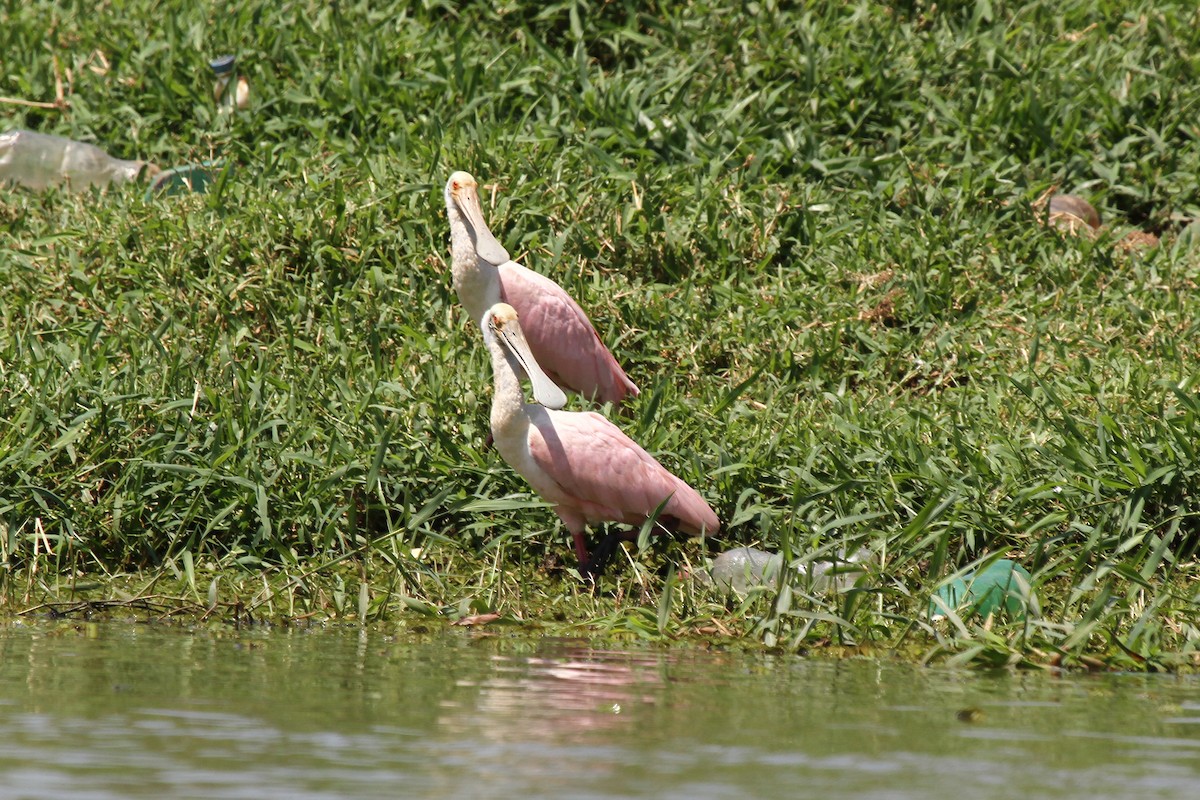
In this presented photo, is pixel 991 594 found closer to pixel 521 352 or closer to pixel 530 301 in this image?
pixel 521 352

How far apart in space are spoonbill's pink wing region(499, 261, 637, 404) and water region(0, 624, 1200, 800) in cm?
197

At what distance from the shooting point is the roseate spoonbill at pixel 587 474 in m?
5.47

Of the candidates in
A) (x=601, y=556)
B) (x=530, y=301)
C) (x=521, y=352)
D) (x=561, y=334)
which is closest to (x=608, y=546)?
(x=601, y=556)

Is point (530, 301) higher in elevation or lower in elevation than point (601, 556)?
higher

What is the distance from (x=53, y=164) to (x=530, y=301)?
3.07m

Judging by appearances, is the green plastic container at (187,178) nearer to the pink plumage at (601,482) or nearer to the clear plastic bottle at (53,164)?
the clear plastic bottle at (53,164)

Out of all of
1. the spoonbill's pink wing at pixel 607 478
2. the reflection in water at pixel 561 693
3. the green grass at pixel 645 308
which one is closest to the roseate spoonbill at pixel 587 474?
the spoonbill's pink wing at pixel 607 478

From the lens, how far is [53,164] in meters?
8.38

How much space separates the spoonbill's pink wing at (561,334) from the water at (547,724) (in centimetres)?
197

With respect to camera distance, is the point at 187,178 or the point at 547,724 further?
the point at 187,178

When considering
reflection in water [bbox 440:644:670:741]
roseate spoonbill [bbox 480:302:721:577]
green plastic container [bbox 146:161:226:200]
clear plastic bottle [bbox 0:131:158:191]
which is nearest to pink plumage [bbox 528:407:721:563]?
roseate spoonbill [bbox 480:302:721:577]

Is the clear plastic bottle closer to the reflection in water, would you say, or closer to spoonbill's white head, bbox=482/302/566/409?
spoonbill's white head, bbox=482/302/566/409

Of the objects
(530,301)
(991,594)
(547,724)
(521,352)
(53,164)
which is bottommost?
(547,724)

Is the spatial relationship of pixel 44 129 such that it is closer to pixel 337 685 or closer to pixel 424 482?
pixel 424 482
